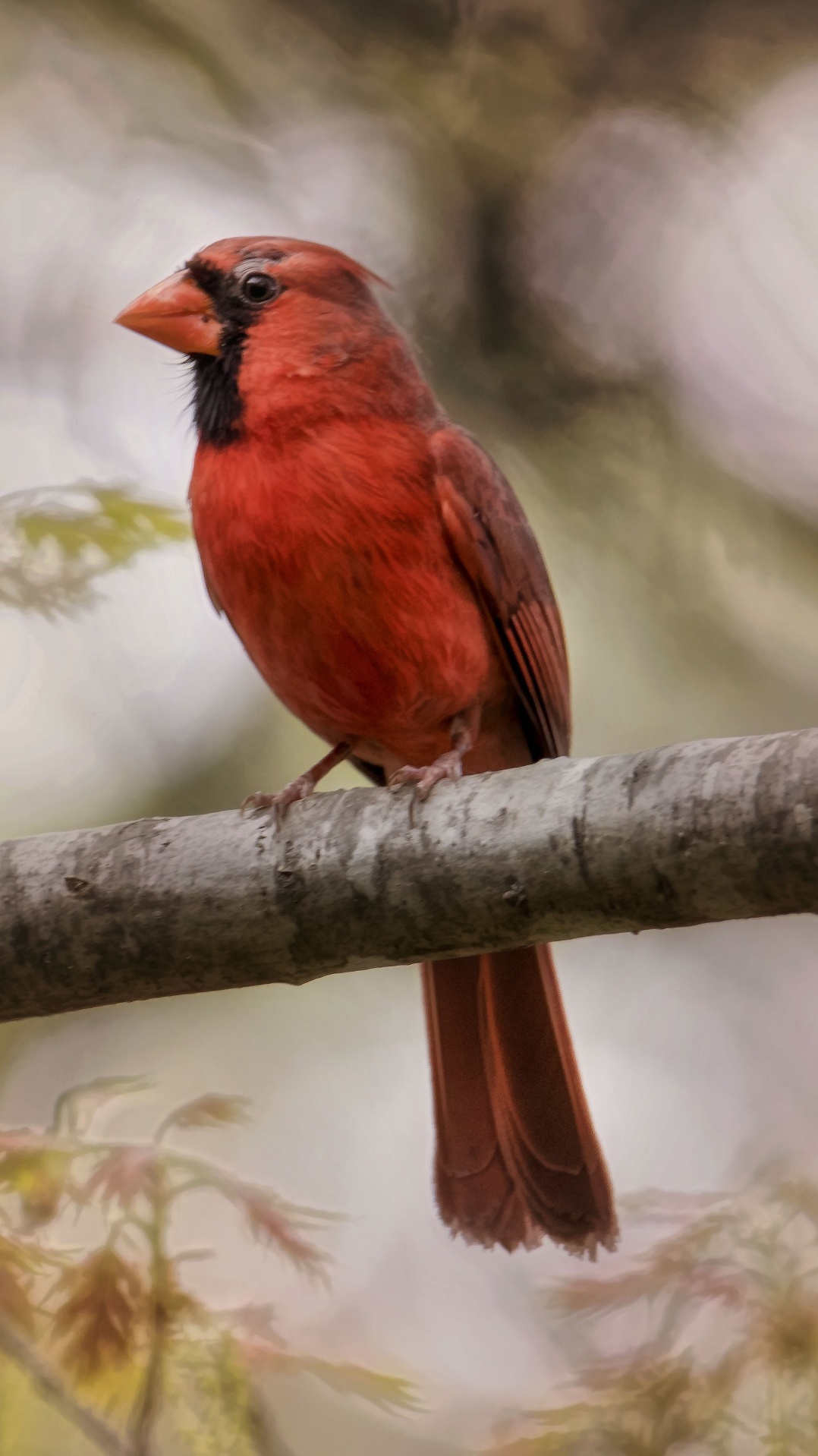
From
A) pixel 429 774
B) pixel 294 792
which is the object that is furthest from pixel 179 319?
pixel 429 774

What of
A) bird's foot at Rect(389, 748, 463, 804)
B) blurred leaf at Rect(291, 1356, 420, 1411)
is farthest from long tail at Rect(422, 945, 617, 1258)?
bird's foot at Rect(389, 748, 463, 804)

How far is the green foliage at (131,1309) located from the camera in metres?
1.69

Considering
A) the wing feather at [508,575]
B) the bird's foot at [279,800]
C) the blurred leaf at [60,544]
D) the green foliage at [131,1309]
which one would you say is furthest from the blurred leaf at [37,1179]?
the wing feather at [508,575]

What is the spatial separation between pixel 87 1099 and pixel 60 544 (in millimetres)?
753

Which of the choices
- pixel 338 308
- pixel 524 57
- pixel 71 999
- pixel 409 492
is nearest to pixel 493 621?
pixel 409 492

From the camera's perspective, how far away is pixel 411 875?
1.51m

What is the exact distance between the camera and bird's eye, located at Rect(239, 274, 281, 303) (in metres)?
2.13

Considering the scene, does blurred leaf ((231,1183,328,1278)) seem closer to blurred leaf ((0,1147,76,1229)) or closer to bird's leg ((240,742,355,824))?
blurred leaf ((0,1147,76,1229))

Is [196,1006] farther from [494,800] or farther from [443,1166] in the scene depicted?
[494,800]

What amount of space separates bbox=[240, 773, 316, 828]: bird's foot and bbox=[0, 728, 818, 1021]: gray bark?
0.02m

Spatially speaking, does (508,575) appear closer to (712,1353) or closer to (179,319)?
(179,319)

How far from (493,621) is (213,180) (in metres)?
1.16

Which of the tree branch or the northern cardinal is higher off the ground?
the northern cardinal

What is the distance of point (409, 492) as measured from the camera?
2025mm
